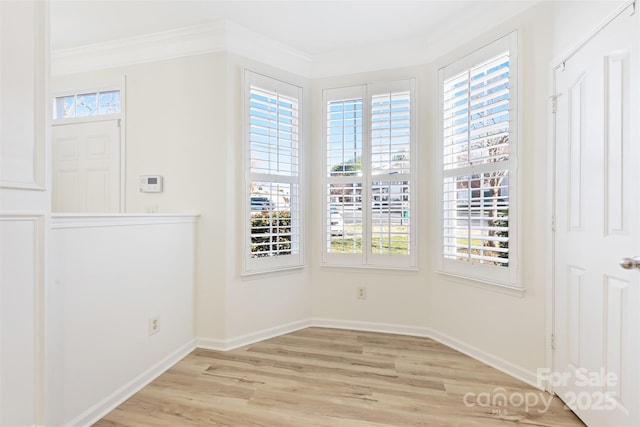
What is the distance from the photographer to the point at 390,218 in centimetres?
307

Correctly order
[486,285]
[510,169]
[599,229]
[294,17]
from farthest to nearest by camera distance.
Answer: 1. [294,17]
2. [486,285]
3. [510,169]
4. [599,229]

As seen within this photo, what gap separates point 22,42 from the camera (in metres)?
1.39

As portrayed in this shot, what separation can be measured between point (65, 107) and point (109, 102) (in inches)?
20.3

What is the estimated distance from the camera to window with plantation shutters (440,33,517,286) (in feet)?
7.57

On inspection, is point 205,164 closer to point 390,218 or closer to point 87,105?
point 87,105

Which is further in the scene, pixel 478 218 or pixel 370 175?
pixel 370 175

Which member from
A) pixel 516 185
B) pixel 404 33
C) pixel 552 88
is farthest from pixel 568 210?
pixel 404 33

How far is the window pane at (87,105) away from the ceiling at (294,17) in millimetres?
459

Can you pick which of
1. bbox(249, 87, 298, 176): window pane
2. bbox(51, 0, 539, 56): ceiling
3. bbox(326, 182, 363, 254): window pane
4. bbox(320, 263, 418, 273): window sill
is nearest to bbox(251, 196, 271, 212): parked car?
bbox(249, 87, 298, 176): window pane

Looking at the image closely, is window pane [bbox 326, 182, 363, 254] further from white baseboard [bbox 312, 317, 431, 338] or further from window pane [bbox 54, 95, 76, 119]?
window pane [bbox 54, 95, 76, 119]

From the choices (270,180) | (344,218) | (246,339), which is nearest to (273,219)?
(270,180)

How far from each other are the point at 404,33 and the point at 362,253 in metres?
2.05

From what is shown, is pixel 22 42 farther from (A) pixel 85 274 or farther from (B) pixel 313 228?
(B) pixel 313 228

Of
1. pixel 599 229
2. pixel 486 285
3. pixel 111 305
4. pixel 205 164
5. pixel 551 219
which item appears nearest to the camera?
pixel 599 229
